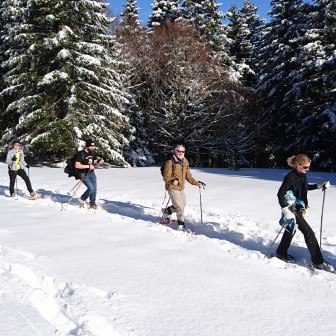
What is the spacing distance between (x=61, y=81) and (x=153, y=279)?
1653 cm

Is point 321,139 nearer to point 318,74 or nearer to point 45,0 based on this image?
point 318,74

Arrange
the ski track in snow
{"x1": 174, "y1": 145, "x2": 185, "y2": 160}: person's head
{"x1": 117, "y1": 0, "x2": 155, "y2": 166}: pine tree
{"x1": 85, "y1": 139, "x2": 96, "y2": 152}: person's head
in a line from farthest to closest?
{"x1": 117, "y1": 0, "x2": 155, "y2": 166}: pine tree
{"x1": 85, "y1": 139, "x2": 96, "y2": 152}: person's head
{"x1": 174, "y1": 145, "x2": 185, "y2": 160}: person's head
the ski track in snow

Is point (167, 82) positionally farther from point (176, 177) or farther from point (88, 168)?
point (176, 177)

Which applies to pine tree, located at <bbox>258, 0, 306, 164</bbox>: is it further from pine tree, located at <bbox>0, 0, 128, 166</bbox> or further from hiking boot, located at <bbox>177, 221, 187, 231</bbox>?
hiking boot, located at <bbox>177, 221, 187, 231</bbox>

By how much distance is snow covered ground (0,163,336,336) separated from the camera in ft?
11.2

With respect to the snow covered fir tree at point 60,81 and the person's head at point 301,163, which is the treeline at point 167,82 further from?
the person's head at point 301,163

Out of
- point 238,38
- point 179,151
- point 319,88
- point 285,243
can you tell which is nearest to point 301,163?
point 285,243

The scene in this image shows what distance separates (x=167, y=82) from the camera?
25891mm

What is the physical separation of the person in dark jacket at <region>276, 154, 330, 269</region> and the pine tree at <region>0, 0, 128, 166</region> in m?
14.6

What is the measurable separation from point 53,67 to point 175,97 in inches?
351

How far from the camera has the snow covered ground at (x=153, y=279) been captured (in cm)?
341

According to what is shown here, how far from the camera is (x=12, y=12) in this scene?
781 inches

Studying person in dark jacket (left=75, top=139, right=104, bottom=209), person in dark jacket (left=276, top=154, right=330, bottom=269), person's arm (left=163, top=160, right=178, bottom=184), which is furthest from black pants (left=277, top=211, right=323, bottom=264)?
person in dark jacket (left=75, top=139, right=104, bottom=209)

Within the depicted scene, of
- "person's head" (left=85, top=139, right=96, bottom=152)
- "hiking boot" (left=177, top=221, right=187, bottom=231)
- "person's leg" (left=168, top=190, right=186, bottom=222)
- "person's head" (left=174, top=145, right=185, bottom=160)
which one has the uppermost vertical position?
"person's head" (left=85, top=139, right=96, bottom=152)
